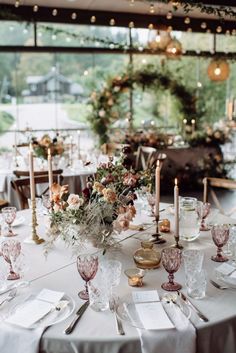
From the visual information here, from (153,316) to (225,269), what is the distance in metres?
0.56

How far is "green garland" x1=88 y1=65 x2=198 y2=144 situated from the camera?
24.9 ft

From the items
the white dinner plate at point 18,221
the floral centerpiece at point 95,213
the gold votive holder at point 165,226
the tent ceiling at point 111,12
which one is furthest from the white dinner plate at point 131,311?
the tent ceiling at point 111,12

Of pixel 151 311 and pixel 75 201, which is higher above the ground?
pixel 75 201

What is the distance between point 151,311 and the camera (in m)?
1.69

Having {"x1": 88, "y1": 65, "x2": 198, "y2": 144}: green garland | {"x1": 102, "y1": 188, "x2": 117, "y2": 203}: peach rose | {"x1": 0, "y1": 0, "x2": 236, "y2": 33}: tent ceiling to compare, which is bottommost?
{"x1": 102, "y1": 188, "x2": 117, "y2": 203}: peach rose

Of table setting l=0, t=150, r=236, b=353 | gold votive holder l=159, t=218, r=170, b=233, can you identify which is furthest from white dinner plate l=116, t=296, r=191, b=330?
gold votive holder l=159, t=218, r=170, b=233

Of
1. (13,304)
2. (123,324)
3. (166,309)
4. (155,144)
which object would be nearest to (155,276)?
(166,309)

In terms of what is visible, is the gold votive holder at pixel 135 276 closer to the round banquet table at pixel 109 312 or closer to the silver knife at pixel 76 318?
the round banquet table at pixel 109 312

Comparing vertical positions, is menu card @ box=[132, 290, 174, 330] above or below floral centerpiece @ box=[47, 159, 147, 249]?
below

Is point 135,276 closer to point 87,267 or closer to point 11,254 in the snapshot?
point 87,267

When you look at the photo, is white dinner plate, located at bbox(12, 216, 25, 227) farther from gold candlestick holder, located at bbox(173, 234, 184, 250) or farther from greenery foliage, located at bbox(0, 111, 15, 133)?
greenery foliage, located at bbox(0, 111, 15, 133)

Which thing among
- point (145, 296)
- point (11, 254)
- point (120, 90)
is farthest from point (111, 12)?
point (145, 296)

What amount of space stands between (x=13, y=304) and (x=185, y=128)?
617 centimetres

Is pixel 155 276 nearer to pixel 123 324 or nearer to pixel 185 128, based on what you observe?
pixel 123 324
